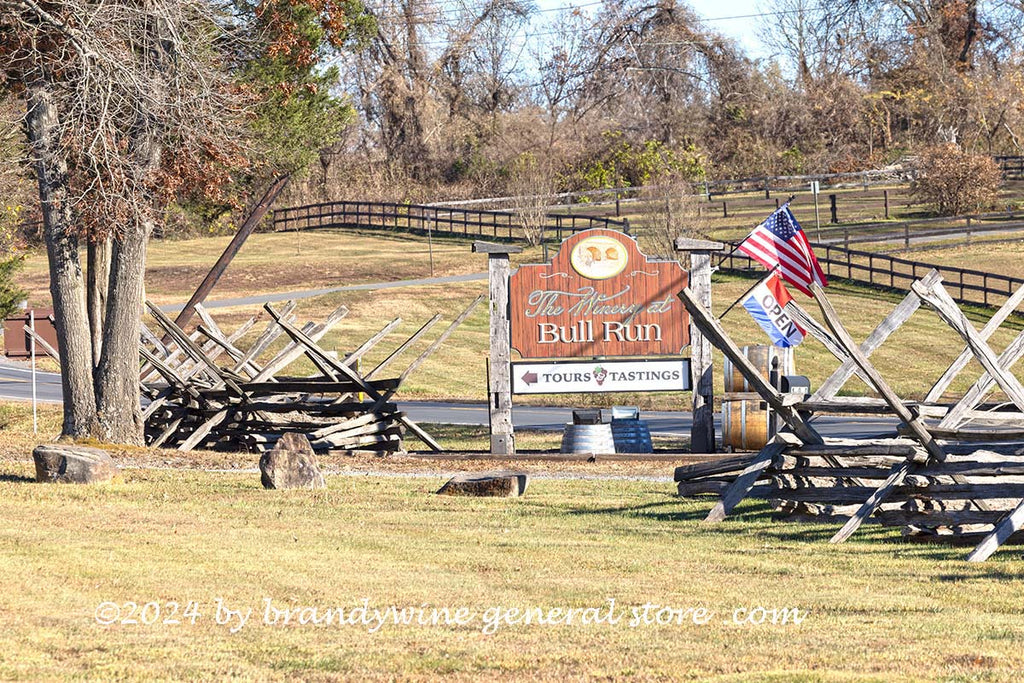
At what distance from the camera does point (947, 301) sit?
10.9 m

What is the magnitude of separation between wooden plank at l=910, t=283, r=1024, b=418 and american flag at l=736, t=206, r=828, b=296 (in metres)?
7.72

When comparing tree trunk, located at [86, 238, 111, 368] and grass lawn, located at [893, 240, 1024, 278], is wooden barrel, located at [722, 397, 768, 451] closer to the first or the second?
tree trunk, located at [86, 238, 111, 368]

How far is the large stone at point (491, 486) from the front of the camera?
14.1 m

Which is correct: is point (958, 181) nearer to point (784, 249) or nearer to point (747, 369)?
point (784, 249)

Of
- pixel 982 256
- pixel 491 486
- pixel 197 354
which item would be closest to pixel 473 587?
pixel 491 486

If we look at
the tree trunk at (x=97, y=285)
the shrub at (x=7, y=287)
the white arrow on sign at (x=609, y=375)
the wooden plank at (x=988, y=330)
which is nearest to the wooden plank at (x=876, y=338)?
the wooden plank at (x=988, y=330)

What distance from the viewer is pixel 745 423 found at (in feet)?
60.8

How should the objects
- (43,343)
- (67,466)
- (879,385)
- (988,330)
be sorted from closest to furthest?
(879,385)
(988,330)
(67,466)
(43,343)

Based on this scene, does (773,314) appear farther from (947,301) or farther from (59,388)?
(59,388)

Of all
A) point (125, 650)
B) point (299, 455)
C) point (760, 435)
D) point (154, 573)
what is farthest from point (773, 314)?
point (125, 650)

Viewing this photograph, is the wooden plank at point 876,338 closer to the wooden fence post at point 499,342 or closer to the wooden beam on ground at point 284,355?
the wooden fence post at point 499,342

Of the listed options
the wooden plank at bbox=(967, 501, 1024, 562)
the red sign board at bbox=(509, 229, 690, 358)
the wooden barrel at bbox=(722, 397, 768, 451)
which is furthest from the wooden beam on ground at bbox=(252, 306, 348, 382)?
the wooden plank at bbox=(967, 501, 1024, 562)

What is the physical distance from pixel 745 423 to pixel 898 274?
2244cm

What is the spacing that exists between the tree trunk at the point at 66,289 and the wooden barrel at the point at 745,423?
27.7 ft
